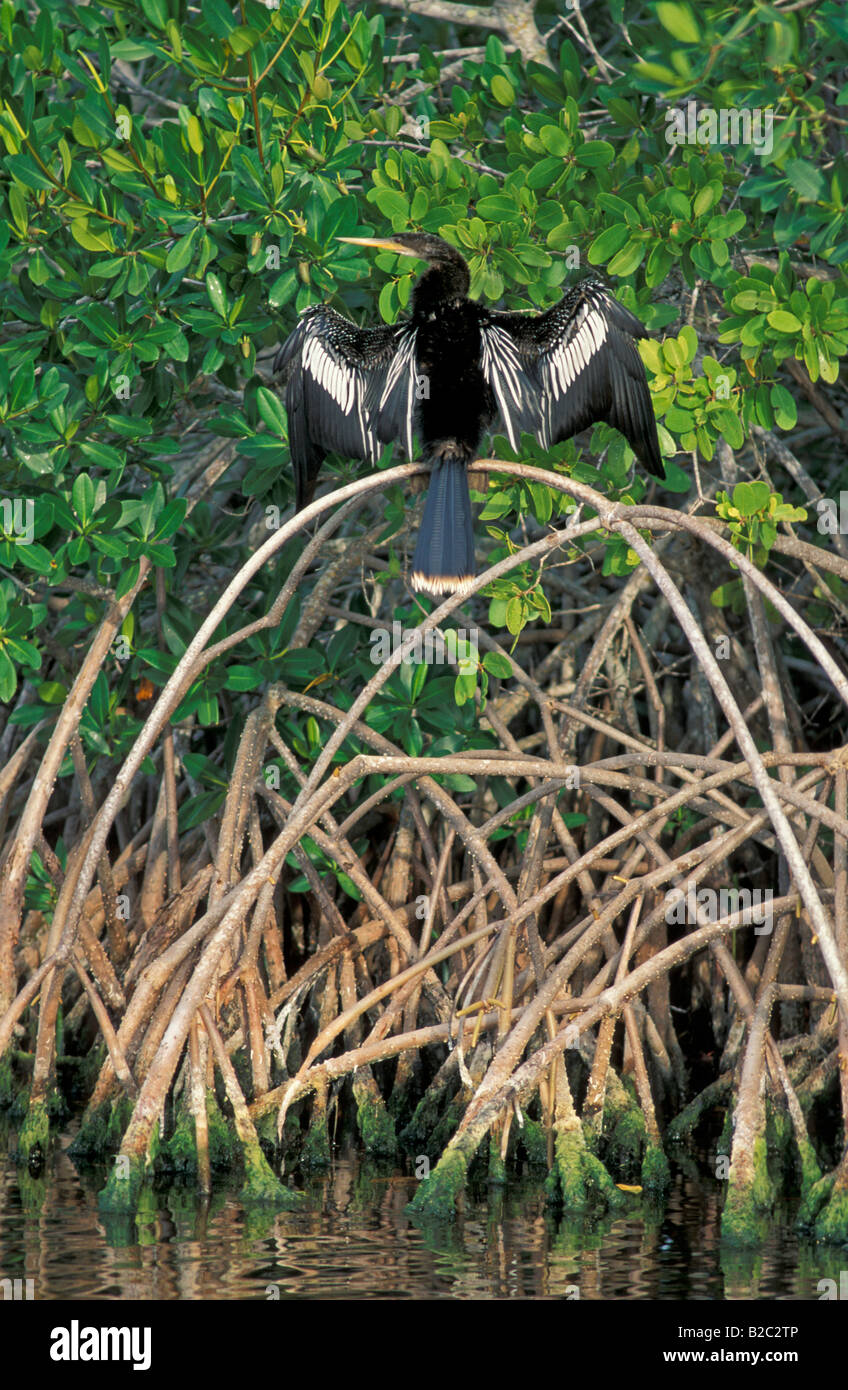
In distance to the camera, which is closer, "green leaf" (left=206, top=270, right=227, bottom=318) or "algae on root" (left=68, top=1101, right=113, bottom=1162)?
"green leaf" (left=206, top=270, right=227, bottom=318)

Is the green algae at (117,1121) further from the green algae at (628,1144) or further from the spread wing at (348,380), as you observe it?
the spread wing at (348,380)

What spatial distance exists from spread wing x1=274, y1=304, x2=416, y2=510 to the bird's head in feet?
0.82

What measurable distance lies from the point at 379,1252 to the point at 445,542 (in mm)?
2211

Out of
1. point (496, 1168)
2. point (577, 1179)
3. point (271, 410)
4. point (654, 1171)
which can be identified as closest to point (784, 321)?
point (271, 410)

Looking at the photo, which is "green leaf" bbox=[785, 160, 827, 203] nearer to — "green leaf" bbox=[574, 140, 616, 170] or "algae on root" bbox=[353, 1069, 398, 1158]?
"green leaf" bbox=[574, 140, 616, 170]

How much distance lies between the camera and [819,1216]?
4.86m

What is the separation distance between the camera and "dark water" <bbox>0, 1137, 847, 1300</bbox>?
450 centimetres

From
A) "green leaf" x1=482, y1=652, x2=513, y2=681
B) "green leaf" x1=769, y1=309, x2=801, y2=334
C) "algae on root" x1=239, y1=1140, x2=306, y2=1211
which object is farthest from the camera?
"green leaf" x1=482, y1=652, x2=513, y2=681

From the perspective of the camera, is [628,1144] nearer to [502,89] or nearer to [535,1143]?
[535,1143]

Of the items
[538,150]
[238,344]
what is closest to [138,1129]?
[238,344]

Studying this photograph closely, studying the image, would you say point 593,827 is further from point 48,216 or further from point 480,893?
point 48,216

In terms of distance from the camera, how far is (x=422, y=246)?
4.92 m

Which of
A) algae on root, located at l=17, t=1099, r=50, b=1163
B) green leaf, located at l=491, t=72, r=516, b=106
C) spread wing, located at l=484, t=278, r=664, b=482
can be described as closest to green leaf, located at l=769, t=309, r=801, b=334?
spread wing, located at l=484, t=278, r=664, b=482
